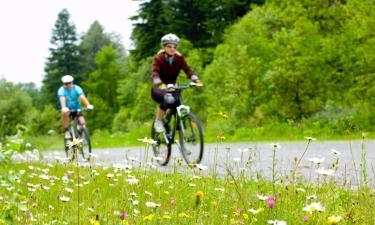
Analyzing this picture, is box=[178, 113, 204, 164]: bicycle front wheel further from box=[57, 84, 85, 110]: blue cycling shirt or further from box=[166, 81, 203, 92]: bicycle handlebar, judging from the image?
box=[57, 84, 85, 110]: blue cycling shirt

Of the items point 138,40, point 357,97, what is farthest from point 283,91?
point 138,40

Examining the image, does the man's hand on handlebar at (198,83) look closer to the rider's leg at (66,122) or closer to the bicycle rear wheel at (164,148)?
the bicycle rear wheel at (164,148)

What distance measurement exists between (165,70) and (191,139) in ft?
3.76

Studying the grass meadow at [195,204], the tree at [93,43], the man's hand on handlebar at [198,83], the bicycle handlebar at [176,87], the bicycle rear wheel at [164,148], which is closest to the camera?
the grass meadow at [195,204]

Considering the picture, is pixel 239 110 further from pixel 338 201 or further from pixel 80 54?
pixel 80 54

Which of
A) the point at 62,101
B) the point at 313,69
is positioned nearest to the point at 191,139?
the point at 62,101

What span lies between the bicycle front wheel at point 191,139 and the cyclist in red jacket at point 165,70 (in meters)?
0.33

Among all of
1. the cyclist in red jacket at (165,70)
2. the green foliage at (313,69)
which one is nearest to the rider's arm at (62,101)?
the cyclist in red jacket at (165,70)

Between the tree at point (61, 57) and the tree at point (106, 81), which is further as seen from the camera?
the tree at point (61, 57)

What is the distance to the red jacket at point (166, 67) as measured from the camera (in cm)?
816

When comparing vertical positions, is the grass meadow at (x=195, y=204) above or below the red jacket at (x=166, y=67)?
below

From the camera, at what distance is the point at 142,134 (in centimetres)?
2023

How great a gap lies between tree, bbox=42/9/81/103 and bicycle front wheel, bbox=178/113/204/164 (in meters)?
57.7

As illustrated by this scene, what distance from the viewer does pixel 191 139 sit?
7922 millimetres
